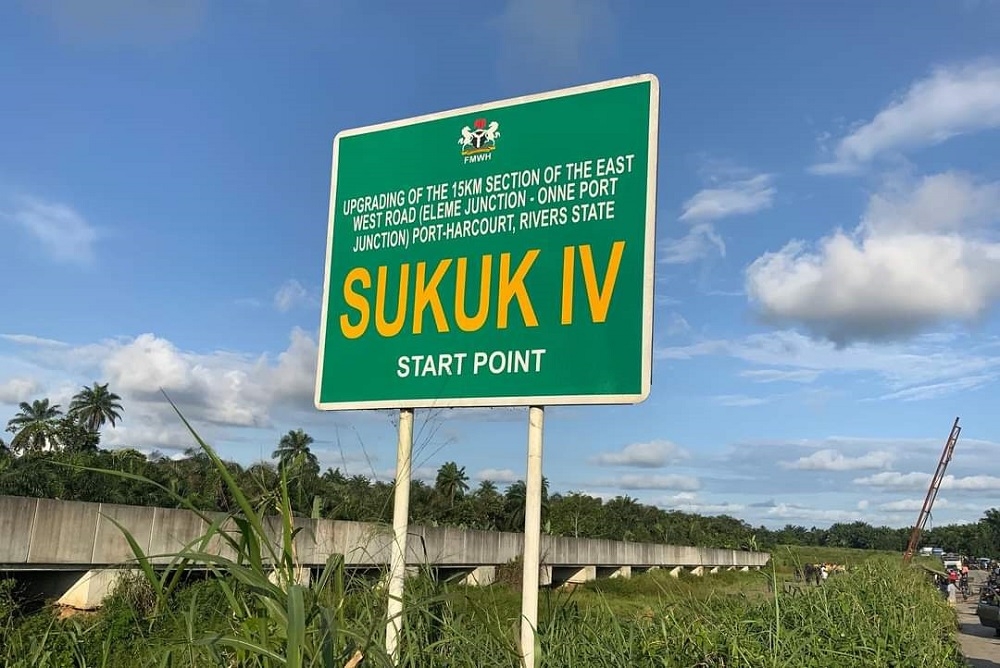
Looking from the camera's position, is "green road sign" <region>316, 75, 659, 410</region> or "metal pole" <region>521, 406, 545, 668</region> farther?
"green road sign" <region>316, 75, 659, 410</region>

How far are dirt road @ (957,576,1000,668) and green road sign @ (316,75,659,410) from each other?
11275 mm

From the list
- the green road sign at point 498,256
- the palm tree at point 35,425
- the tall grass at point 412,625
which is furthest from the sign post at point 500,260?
the palm tree at point 35,425

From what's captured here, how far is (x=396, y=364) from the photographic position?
4.63 metres

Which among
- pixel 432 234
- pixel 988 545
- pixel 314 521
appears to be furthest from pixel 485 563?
pixel 988 545

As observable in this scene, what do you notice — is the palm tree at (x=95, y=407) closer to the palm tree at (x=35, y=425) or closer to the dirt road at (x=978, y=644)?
the palm tree at (x=35, y=425)

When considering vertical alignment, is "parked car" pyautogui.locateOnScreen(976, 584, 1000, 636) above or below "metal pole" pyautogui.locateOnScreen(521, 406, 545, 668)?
below

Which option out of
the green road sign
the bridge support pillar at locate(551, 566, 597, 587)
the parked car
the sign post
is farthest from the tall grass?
the bridge support pillar at locate(551, 566, 597, 587)

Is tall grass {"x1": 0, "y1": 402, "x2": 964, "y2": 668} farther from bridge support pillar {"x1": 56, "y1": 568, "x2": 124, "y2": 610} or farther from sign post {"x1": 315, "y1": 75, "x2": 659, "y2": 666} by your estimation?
bridge support pillar {"x1": 56, "y1": 568, "x2": 124, "y2": 610}

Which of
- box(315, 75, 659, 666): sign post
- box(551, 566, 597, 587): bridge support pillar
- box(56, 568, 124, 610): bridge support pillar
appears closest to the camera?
box(315, 75, 659, 666): sign post

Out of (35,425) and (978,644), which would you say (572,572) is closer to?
(978,644)

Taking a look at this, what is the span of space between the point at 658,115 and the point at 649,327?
3.57ft

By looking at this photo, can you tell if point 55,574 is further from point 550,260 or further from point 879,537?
point 879,537

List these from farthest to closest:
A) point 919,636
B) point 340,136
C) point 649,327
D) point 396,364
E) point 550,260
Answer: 1. point 919,636
2. point 340,136
3. point 396,364
4. point 550,260
5. point 649,327

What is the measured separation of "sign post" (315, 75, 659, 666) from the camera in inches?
162
